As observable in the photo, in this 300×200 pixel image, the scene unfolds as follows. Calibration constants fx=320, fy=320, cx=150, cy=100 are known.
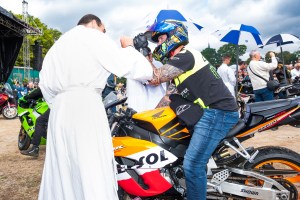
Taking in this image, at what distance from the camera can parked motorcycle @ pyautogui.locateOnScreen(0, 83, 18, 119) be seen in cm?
1236

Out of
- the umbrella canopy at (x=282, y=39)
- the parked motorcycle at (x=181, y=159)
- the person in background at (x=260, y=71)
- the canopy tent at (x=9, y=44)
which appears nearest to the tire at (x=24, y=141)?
the parked motorcycle at (x=181, y=159)

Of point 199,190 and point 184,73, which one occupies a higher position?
point 184,73

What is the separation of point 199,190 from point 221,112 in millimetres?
692

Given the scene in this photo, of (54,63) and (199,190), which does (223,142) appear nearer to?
(199,190)

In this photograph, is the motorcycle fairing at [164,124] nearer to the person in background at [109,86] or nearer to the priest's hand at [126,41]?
the priest's hand at [126,41]

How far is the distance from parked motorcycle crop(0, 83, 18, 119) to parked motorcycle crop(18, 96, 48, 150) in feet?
21.8

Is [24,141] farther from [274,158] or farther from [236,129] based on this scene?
[274,158]

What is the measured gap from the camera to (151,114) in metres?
2.83

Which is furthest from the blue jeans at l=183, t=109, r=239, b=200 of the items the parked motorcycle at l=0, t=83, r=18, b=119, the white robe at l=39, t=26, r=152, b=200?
the parked motorcycle at l=0, t=83, r=18, b=119

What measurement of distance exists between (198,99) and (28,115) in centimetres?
437

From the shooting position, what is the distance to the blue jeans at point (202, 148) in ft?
8.84

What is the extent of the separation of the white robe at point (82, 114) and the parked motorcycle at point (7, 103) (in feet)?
36.4

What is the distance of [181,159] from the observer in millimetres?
2887

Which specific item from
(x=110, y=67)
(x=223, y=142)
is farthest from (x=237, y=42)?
(x=110, y=67)
